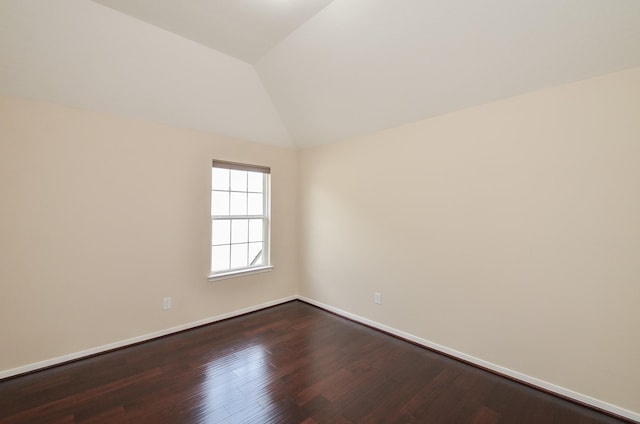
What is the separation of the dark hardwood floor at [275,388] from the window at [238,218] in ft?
3.27

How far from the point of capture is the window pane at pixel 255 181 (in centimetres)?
365

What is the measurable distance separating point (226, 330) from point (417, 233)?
7.59ft

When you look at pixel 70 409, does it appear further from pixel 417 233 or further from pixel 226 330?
pixel 417 233

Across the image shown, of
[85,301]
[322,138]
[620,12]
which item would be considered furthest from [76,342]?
[620,12]

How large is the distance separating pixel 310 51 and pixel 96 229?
8.35 feet

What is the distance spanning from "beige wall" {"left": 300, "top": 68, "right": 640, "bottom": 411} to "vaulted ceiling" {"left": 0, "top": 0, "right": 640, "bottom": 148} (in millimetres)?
230

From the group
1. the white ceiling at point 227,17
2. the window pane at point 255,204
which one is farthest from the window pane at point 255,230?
the white ceiling at point 227,17

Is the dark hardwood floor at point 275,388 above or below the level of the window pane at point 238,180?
below

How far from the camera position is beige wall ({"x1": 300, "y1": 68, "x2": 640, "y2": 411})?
1745 mm

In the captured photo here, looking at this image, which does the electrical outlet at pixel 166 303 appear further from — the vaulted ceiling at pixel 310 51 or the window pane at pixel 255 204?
the vaulted ceiling at pixel 310 51

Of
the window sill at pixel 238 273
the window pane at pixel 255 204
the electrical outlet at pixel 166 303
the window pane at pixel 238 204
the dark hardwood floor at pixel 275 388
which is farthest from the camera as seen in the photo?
the window pane at pixel 255 204

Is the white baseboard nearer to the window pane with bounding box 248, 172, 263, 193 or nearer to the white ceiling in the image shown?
the window pane with bounding box 248, 172, 263, 193

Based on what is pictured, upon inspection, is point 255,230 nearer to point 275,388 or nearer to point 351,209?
point 351,209

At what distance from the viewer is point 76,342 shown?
2.35m
